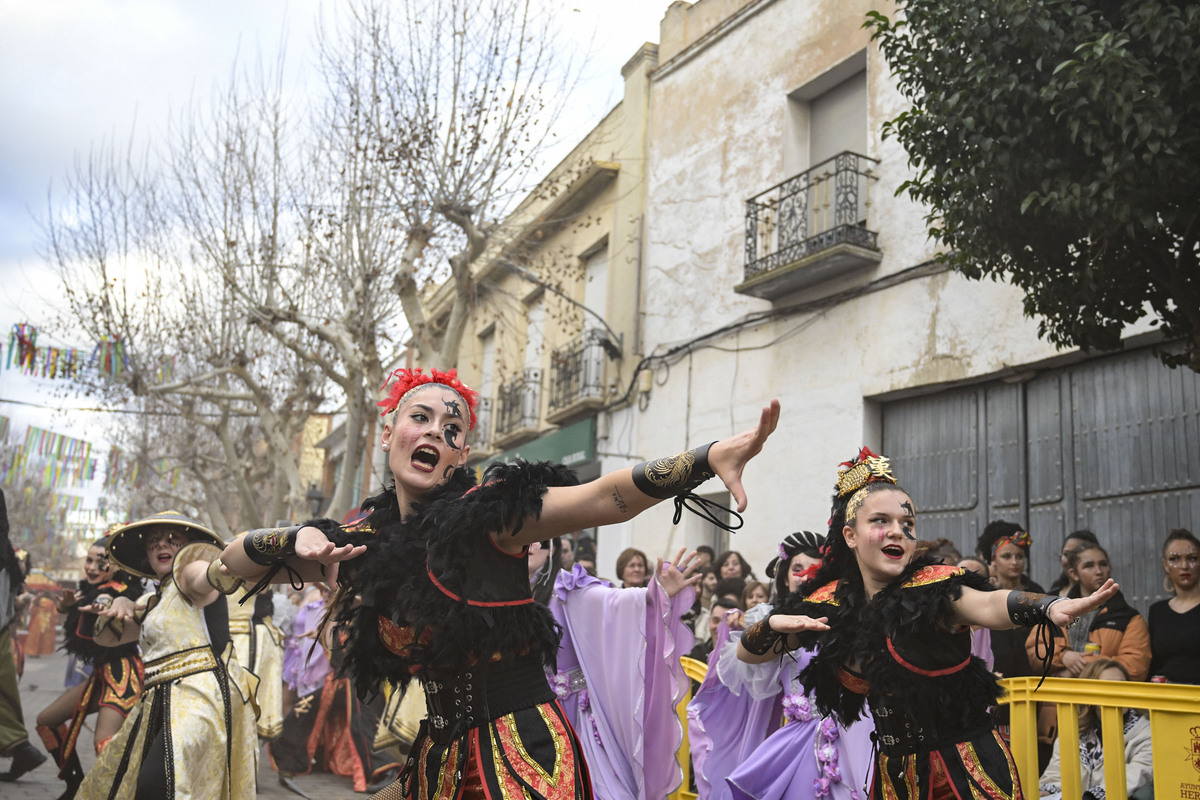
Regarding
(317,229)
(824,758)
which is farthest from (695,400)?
(824,758)

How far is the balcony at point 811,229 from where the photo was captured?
12266mm

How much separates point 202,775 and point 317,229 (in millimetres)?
12275

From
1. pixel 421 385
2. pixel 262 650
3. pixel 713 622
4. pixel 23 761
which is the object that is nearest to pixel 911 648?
pixel 421 385

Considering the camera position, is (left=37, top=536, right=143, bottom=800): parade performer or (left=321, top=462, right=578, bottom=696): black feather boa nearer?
(left=321, top=462, right=578, bottom=696): black feather boa

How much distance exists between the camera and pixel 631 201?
17.6m

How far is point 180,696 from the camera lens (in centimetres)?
525

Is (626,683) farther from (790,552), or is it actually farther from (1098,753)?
(1098,753)

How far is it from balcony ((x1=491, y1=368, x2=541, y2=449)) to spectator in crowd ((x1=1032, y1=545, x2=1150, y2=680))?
13786mm

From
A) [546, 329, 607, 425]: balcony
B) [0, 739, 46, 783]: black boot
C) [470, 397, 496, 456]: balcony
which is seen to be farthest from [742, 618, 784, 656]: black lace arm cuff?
[470, 397, 496, 456]: balcony

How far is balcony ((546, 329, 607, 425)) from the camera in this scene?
17422 millimetres

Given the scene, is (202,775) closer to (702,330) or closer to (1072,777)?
(1072,777)

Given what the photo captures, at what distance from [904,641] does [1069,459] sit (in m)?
7.02

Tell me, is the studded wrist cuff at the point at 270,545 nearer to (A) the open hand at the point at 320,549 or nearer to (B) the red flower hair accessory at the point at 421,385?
(A) the open hand at the point at 320,549

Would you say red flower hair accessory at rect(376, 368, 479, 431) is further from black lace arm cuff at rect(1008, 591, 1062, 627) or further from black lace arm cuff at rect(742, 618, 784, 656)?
black lace arm cuff at rect(1008, 591, 1062, 627)
